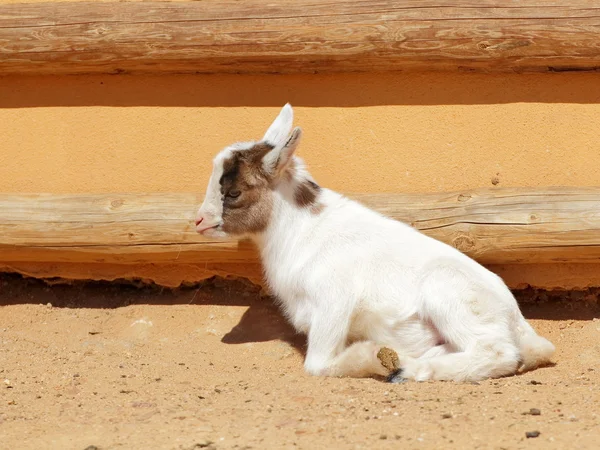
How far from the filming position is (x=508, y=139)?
791cm

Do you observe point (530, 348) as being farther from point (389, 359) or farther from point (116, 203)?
point (116, 203)

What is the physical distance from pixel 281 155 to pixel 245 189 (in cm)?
37

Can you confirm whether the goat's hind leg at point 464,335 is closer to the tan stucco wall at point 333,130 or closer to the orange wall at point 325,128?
the tan stucco wall at point 333,130

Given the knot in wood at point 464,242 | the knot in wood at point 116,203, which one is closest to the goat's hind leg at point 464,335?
the knot in wood at point 464,242

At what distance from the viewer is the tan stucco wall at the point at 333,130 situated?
788cm

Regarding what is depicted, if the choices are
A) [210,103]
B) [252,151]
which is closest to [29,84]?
[210,103]

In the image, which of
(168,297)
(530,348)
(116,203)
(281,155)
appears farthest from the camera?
(168,297)

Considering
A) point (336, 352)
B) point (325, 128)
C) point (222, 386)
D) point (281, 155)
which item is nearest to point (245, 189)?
point (281, 155)

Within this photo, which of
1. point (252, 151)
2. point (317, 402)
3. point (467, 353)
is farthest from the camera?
point (252, 151)

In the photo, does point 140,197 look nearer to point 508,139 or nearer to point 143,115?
point 143,115

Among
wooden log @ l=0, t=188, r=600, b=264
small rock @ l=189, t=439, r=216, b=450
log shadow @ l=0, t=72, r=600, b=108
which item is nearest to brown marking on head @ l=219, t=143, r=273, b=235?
wooden log @ l=0, t=188, r=600, b=264

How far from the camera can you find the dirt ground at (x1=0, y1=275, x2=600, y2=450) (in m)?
5.19

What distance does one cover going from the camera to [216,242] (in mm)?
7832

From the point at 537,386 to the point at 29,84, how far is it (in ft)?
16.7
